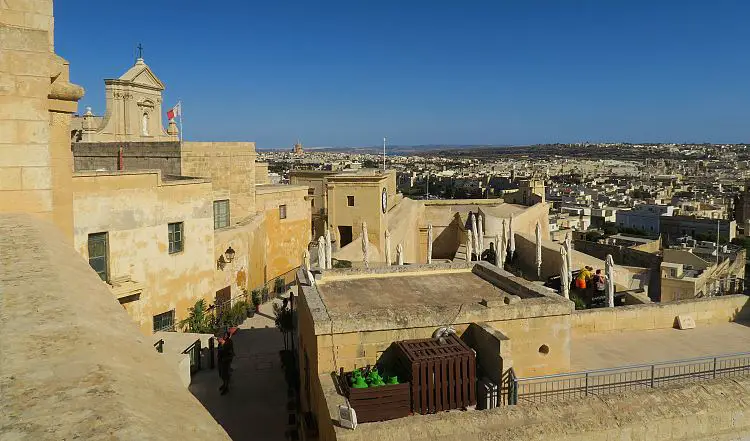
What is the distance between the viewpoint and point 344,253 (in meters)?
20.7

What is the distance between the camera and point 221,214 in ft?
61.6

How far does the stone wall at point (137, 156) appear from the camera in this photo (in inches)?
763

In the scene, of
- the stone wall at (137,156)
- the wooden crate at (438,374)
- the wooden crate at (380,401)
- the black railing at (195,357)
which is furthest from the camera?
the stone wall at (137,156)

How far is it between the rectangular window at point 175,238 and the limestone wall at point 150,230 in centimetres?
12

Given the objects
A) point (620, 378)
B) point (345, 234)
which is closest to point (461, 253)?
point (345, 234)

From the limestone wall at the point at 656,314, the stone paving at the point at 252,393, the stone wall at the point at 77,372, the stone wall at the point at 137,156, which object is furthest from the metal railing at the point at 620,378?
the stone wall at the point at 137,156

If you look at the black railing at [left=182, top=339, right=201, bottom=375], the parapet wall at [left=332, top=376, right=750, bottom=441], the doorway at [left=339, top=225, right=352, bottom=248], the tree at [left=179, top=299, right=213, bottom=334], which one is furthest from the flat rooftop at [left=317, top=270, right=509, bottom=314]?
the doorway at [left=339, top=225, right=352, bottom=248]

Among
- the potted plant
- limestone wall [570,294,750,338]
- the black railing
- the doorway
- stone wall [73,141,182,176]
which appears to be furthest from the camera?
the doorway

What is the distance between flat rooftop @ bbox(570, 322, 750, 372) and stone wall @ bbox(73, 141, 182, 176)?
14253mm

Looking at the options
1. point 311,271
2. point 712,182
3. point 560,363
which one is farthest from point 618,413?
point 712,182

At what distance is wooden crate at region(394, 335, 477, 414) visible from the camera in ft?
22.9

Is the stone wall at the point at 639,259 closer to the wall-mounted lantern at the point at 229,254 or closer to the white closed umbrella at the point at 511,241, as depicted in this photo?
the white closed umbrella at the point at 511,241

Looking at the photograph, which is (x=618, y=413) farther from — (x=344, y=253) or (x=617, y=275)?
(x=617, y=275)

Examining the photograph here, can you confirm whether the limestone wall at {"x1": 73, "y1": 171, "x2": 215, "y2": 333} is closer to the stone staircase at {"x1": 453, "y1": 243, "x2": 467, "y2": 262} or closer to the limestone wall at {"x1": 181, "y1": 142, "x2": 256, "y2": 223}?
the limestone wall at {"x1": 181, "y1": 142, "x2": 256, "y2": 223}
